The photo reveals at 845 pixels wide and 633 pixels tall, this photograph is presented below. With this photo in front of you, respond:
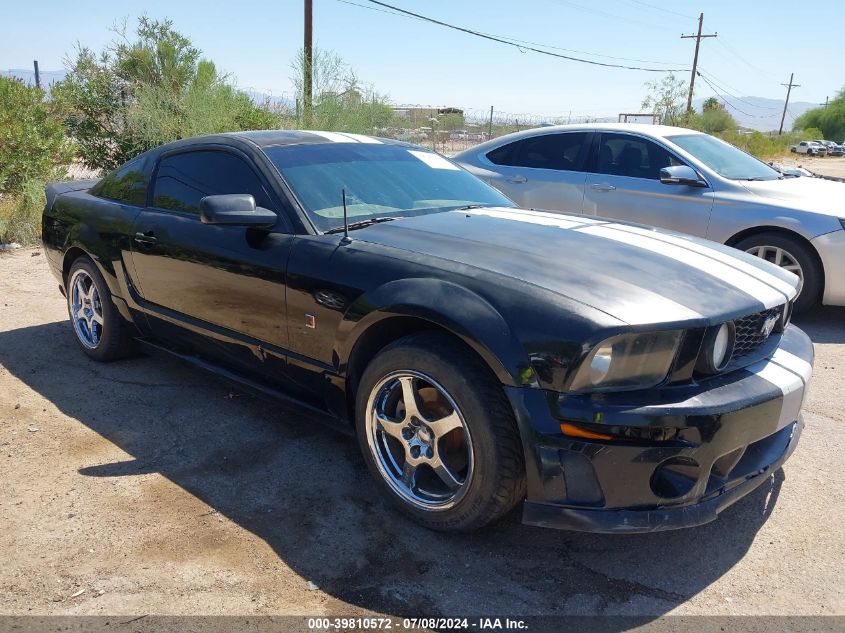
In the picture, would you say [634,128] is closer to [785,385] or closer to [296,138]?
[296,138]

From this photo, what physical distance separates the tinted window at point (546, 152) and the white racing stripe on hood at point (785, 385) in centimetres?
457

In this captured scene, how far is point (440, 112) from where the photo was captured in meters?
29.5

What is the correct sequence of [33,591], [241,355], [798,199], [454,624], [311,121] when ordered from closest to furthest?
1. [454,624]
2. [33,591]
3. [241,355]
4. [798,199]
5. [311,121]

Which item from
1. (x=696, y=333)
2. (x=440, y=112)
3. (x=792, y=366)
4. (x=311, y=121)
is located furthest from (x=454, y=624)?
(x=440, y=112)

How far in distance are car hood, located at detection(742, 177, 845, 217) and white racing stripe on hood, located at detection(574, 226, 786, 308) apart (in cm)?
336

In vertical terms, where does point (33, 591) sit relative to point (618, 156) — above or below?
below

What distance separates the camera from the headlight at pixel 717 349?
8.00 feet

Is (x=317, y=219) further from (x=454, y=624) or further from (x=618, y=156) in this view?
(x=618, y=156)

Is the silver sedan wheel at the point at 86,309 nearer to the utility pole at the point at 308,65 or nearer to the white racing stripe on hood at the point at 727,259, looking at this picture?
the white racing stripe on hood at the point at 727,259

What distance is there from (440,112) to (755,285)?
28.0 m

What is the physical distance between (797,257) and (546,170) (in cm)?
246

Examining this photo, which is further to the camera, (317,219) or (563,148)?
(563,148)

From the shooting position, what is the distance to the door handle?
13.0 feet

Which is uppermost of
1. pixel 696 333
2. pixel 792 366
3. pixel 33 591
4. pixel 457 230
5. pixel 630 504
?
pixel 457 230
